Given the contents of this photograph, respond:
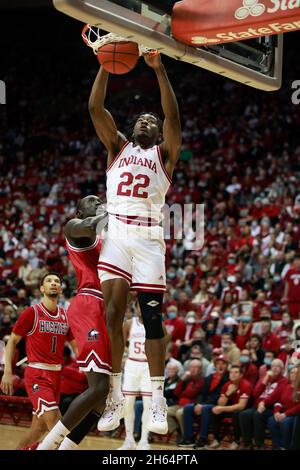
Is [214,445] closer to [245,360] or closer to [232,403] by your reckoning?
[232,403]

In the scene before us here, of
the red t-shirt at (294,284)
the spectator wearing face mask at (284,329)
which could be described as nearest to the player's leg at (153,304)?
the spectator wearing face mask at (284,329)

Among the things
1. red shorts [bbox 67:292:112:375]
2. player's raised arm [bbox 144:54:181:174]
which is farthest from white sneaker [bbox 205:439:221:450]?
player's raised arm [bbox 144:54:181:174]

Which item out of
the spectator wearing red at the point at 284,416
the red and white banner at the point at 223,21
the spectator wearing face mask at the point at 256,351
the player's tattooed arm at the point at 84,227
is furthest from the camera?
the spectator wearing face mask at the point at 256,351

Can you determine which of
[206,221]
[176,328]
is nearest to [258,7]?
Answer: [176,328]

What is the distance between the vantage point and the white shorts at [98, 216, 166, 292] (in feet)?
20.4

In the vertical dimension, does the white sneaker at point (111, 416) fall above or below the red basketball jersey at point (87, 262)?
below

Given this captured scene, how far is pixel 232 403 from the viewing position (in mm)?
11516

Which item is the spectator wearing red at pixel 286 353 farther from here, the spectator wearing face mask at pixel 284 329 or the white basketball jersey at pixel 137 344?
the white basketball jersey at pixel 137 344

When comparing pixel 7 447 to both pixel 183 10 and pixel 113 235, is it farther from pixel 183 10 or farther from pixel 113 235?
pixel 183 10

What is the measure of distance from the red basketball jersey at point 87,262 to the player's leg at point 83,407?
88 cm

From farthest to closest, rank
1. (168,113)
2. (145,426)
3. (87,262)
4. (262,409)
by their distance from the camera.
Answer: (145,426), (262,409), (87,262), (168,113)

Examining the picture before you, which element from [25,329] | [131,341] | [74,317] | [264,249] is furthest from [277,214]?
[74,317]

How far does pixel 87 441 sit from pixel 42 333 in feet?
13.3

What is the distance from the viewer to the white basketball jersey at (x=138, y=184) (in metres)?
6.29
